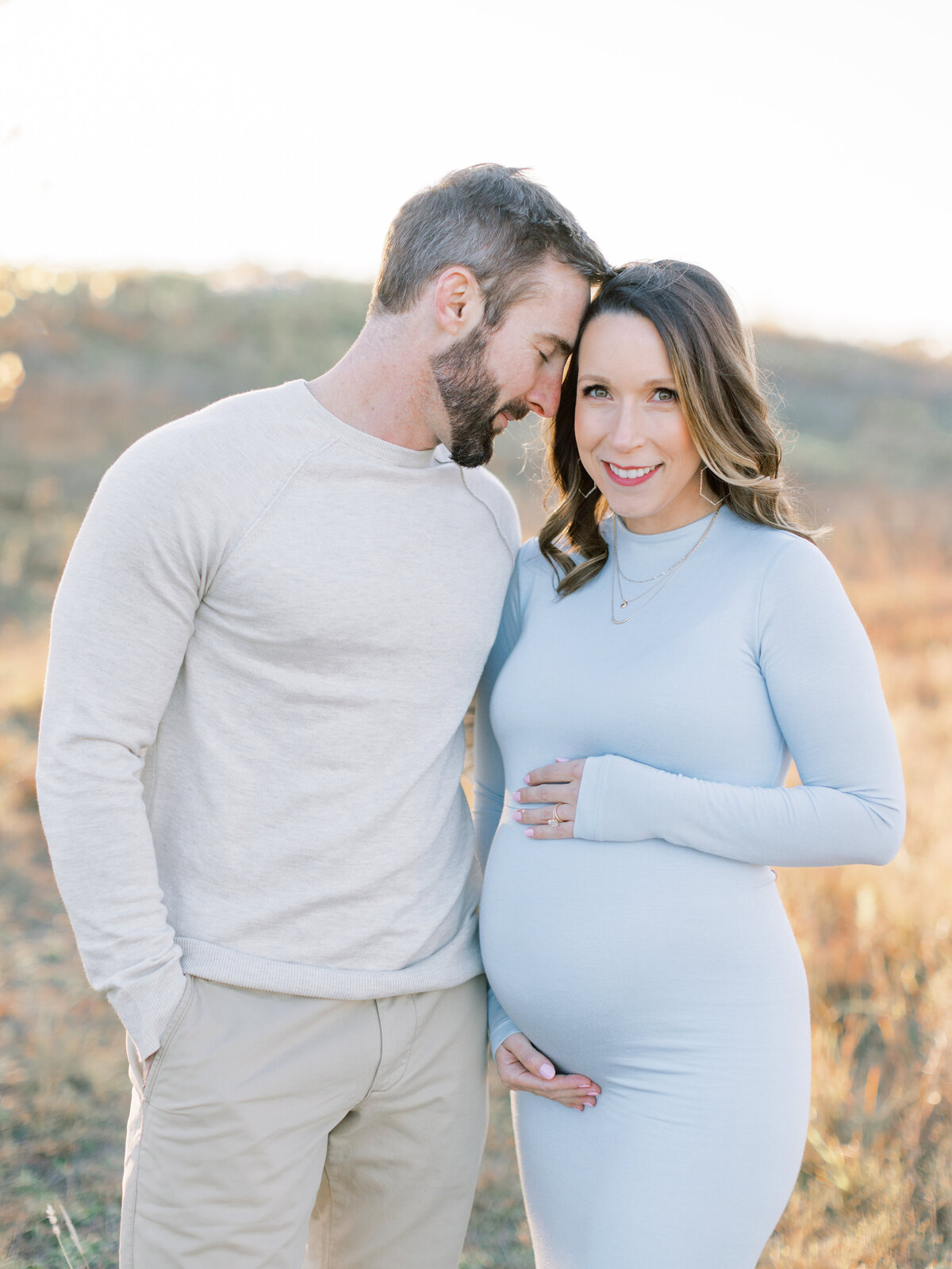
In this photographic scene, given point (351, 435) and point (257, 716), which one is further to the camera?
point (351, 435)

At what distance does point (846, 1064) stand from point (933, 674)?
5073 mm

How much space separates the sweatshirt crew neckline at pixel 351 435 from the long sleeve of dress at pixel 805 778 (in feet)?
2.46

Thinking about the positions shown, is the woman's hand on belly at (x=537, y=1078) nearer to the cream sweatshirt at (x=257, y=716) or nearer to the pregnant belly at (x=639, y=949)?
the pregnant belly at (x=639, y=949)

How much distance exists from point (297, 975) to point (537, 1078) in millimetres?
528

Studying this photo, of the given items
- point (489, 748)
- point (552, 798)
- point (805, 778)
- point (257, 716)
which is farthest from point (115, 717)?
point (805, 778)

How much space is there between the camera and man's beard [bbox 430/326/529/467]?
A: 2.03 metres

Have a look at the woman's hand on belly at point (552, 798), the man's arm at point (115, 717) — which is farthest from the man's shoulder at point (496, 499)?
the man's arm at point (115, 717)

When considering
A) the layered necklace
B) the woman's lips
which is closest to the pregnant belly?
the layered necklace

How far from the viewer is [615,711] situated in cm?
202

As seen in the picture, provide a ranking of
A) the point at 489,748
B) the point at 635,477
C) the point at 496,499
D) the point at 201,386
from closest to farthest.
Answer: the point at 635,477
the point at 496,499
the point at 489,748
the point at 201,386

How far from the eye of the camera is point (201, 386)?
17328 mm

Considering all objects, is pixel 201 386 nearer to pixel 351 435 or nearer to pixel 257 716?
pixel 351 435

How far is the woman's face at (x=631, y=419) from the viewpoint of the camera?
2.05 m

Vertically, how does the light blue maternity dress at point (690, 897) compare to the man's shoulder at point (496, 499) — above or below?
below
